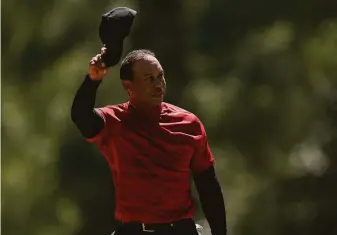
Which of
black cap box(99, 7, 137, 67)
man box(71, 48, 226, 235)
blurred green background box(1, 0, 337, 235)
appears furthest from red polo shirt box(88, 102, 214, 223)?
blurred green background box(1, 0, 337, 235)

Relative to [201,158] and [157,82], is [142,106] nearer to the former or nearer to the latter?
[157,82]

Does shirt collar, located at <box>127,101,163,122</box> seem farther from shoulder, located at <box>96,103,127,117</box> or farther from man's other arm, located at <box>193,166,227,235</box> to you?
man's other arm, located at <box>193,166,227,235</box>

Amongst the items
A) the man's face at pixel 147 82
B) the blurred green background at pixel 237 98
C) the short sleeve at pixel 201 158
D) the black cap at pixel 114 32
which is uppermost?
Answer: the black cap at pixel 114 32

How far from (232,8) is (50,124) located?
3.85 ft

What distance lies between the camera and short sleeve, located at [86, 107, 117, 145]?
194 centimetres

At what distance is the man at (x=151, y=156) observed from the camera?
1.94 m

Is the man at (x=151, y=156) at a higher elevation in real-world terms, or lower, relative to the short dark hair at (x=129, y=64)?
lower

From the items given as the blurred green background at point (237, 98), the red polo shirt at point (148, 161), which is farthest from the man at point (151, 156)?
the blurred green background at point (237, 98)

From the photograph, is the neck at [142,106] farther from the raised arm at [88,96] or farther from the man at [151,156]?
the raised arm at [88,96]

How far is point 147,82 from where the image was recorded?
1.97 meters

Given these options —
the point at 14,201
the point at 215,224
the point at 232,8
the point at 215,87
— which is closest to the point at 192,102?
the point at 215,87

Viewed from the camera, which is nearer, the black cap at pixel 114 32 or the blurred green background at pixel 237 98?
the black cap at pixel 114 32

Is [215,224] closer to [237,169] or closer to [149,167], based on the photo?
[149,167]

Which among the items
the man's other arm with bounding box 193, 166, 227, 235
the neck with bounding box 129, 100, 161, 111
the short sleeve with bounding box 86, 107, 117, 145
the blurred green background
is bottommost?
the blurred green background
